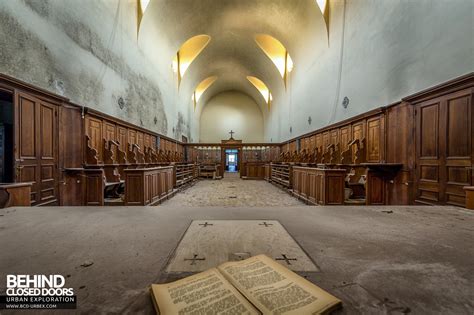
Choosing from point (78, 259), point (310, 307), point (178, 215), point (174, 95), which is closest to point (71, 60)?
point (178, 215)

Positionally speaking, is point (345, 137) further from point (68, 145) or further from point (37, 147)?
point (37, 147)

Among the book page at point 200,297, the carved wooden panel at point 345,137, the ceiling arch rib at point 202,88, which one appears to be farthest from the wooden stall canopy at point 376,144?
the ceiling arch rib at point 202,88

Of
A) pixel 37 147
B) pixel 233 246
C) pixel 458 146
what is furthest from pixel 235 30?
pixel 233 246

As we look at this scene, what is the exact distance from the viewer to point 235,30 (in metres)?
13.3

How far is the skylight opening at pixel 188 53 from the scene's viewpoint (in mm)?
14094

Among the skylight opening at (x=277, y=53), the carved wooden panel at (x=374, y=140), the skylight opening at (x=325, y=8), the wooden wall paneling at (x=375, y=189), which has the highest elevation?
the skylight opening at (x=277, y=53)

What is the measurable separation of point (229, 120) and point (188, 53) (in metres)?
9.81

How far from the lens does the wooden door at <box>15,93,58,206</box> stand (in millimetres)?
3939

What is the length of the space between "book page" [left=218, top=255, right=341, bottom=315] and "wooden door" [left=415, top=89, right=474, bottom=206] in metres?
4.37

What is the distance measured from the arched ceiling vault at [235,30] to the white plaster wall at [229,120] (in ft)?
19.0

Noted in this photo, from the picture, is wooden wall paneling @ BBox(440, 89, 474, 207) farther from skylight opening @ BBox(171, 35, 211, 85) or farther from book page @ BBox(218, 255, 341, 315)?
skylight opening @ BBox(171, 35, 211, 85)

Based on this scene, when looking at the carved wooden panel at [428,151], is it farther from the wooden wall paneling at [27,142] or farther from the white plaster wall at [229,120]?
the white plaster wall at [229,120]

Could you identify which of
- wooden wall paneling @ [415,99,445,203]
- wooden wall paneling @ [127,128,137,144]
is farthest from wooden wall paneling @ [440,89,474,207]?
wooden wall paneling @ [127,128,137,144]

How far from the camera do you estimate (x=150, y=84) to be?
33.6 feet
